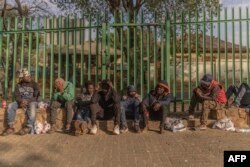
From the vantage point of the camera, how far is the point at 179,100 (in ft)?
27.9

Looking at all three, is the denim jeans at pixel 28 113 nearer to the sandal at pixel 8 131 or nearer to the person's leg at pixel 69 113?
the sandal at pixel 8 131

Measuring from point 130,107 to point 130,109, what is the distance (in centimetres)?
4

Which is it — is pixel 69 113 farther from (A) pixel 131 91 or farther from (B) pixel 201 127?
(B) pixel 201 127

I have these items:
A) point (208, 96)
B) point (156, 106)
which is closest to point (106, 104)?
point (156, 106)

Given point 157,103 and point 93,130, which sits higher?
point 157,103

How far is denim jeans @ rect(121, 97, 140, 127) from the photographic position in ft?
25.1

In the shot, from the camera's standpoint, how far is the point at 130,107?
26.0 feet

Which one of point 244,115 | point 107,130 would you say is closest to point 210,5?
point 244,115

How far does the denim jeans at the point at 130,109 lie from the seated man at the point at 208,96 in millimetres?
1191

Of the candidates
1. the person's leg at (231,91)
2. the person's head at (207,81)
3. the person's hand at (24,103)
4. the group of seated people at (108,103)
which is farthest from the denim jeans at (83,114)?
the person's leg at (231,91)

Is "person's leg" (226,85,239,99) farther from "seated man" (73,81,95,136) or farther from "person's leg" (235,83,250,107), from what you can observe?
"seated man" (73,81,95,136)

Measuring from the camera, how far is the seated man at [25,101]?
25.5 feet

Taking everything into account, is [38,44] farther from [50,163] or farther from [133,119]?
[50,163]

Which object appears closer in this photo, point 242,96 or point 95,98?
point 95,98
